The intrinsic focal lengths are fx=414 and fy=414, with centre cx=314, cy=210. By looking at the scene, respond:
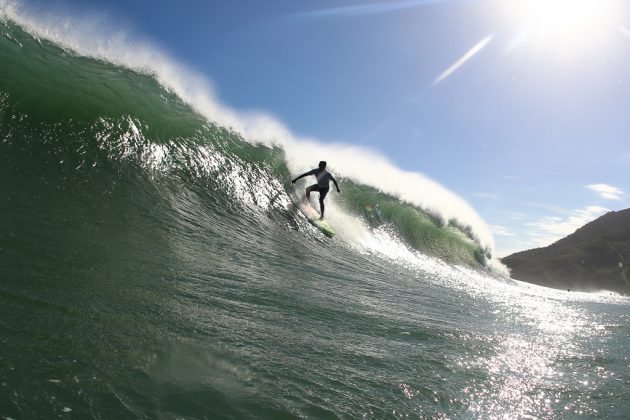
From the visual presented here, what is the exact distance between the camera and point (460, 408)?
2.36 m

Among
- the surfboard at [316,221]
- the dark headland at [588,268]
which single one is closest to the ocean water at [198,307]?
the surfboard at [316,221]

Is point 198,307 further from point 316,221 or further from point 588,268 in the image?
point 588,268

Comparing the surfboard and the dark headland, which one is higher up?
the dark headland

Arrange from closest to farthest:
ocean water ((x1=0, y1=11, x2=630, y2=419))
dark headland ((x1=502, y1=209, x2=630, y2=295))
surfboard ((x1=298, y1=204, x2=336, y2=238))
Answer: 1. ocean water ((x1=0, y1=11, x2=630, y2=419))
2. surfboard ((x1=298, y1=204, x2=336, y2=238))
3. dark headland ((x1=502, y1=209, x2=630, y2=295))

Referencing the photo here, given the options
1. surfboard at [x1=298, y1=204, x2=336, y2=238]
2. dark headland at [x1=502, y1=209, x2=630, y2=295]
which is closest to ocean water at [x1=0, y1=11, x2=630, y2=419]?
surfboard at [x1=298, y1=204, x2=336, y2=238]

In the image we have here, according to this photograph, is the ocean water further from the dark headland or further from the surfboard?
the dark headland

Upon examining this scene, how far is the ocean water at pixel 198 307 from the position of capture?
6.29ft

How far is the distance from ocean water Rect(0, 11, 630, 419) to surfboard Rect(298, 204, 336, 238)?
27 centimetres

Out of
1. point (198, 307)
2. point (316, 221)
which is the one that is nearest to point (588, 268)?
point (316, 221)

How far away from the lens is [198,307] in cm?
309

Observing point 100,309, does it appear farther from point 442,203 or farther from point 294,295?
point 442,203

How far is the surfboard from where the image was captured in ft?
32.1

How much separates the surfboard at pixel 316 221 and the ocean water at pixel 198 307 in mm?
270

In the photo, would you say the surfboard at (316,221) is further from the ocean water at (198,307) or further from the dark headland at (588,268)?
the dark headland at (588,268)
